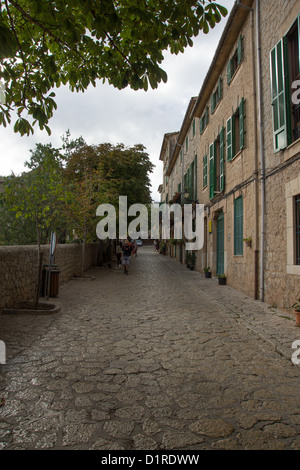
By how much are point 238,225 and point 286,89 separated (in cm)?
450

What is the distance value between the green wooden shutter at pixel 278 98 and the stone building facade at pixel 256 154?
0.02m

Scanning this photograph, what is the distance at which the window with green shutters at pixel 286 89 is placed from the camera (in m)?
6.79

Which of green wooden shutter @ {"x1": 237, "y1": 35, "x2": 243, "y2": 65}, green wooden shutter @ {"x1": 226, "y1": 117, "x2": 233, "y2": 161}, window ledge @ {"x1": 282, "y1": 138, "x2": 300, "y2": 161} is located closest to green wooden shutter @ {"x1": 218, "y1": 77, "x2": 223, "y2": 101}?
green wooden shutter @ {"x1": 226, "y1": 117, "x2": 233, "y2": 161}

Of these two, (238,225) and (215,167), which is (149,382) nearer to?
(238,225)

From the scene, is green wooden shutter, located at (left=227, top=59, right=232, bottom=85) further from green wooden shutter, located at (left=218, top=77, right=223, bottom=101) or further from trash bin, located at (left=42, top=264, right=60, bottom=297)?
trash bin, located at (left=42, top=264, right=60, bottom=297)

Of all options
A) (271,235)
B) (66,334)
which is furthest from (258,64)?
(66,334)

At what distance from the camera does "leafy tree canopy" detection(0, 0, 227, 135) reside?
302 centimetres

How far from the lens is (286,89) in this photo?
689 centimetres

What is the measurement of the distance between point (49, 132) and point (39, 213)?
3.71 meters

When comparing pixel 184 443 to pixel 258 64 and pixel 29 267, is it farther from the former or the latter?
pixel 258 64

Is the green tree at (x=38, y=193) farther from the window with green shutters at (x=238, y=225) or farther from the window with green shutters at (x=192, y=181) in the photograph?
the window with green shutters at (x=192, y=181)

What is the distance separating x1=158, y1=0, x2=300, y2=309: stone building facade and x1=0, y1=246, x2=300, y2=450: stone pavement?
194 centimetres

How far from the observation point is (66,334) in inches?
201

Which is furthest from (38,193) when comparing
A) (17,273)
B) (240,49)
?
(240,49)
